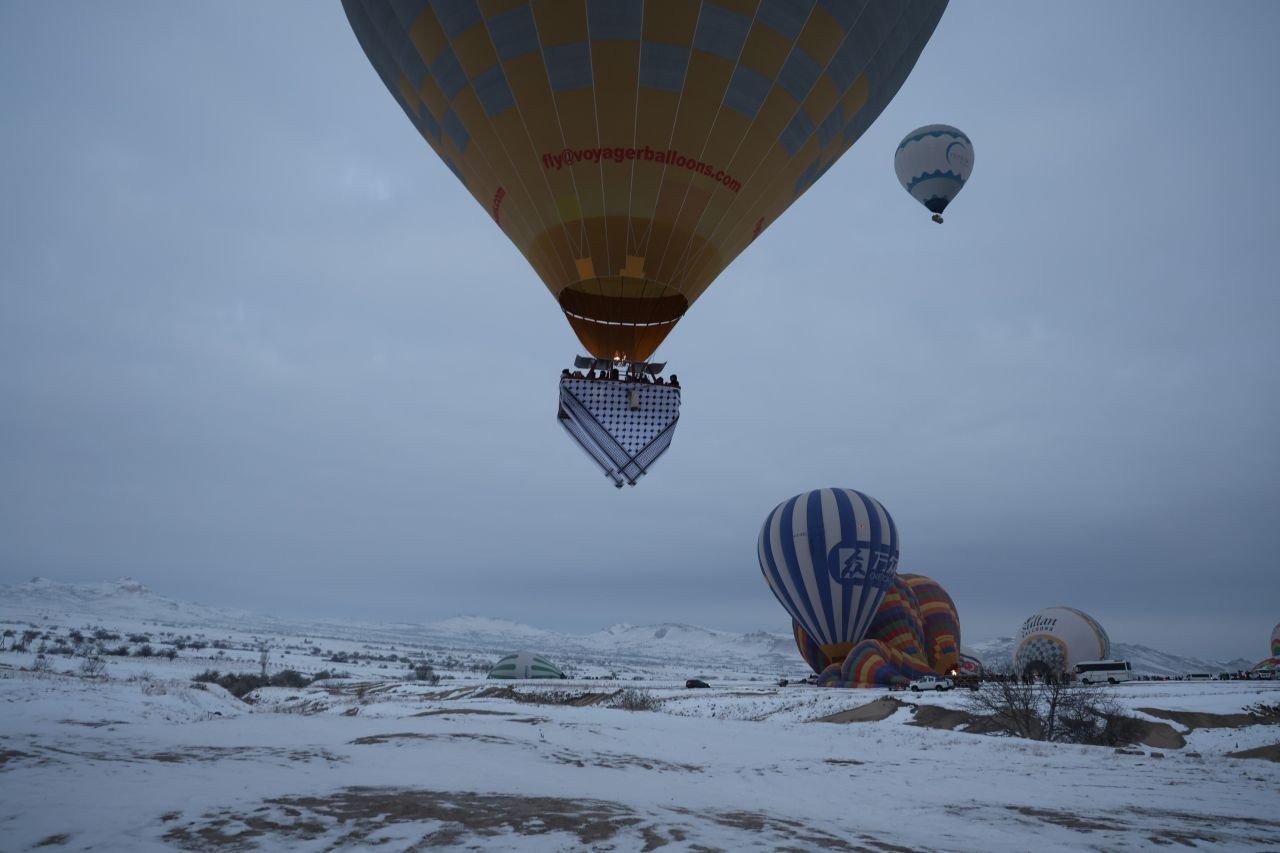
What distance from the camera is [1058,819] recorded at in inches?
254

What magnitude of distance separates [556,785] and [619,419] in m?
7.94

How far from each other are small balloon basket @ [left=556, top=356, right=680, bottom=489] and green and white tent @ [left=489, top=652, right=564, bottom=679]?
28932mm

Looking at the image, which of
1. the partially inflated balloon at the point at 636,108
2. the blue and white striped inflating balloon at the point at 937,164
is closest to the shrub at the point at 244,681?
the partially inflated balloon at the point at 636,108

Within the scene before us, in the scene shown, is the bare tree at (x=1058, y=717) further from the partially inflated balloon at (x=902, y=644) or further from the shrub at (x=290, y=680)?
the shrub at (x=290, y=680)

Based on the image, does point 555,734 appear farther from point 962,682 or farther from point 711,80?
point 962,682

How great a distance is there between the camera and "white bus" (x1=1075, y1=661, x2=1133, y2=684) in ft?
108

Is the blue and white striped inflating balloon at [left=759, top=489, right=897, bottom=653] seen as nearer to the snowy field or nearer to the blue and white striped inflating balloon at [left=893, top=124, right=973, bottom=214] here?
the blue and white striped inflating balloon at [left=893, top=124, right=973, bottom=214]

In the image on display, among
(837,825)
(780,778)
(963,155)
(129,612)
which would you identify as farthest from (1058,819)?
(129,612)

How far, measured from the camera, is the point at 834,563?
27.9 metres

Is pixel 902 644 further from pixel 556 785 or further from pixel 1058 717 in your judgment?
pixel 556 785

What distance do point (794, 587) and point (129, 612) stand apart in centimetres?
14349

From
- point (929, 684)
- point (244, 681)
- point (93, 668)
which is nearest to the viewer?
point (93, 668)

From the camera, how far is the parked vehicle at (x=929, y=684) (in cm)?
2431

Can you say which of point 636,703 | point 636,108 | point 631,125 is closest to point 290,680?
point 636,703
